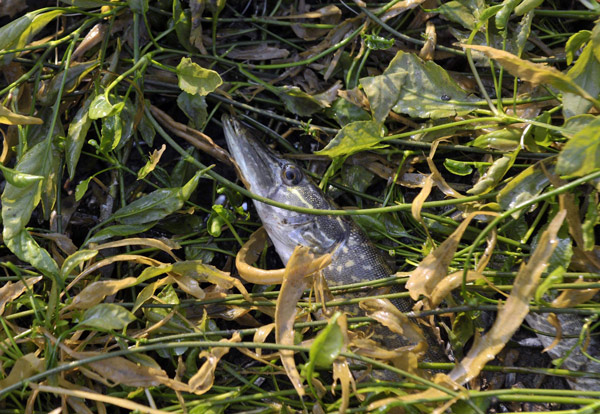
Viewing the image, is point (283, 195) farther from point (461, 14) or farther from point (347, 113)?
point (461, 14)

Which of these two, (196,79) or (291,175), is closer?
(196,79)

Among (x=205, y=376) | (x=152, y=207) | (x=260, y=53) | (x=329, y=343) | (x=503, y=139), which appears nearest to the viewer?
(x=329, y=343)

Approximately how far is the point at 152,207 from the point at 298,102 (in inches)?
28.8

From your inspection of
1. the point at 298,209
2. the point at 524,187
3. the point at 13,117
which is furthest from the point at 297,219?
the point at 13,117

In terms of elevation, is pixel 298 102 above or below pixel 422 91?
below

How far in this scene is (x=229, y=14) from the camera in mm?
2270

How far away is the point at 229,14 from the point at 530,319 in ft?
5.90

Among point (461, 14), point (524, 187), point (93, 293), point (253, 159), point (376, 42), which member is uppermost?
point (461, 14)

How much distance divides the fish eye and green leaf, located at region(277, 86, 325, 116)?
0.77ft

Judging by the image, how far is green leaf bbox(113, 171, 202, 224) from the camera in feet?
6.14

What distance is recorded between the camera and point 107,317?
5.23 feet

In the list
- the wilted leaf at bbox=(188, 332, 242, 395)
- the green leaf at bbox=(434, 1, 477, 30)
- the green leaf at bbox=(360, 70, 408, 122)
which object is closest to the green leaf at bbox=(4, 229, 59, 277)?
the wilted leaf at bbox=(188, 332, 242, 395)

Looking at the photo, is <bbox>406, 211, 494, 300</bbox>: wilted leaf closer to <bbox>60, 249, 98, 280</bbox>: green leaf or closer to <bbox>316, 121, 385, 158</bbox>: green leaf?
<bbox>316, 121, 385, 158</bbox>: green leaf

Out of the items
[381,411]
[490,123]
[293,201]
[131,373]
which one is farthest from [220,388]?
→ [490,123]
